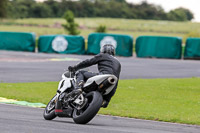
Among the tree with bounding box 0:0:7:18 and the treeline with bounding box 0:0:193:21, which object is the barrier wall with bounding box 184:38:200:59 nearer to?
the tree with bounding box 0:0:7:18

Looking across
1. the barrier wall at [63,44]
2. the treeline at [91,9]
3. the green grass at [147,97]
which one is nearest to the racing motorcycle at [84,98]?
the green grass at [147,97]

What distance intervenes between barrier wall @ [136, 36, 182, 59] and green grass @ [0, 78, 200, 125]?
15863 mm

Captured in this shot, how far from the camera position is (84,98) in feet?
32.0

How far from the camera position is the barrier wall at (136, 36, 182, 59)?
3728cm

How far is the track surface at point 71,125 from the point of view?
8.79 m

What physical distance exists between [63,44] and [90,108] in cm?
2967

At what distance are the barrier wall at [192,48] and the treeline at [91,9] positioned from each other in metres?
92.4

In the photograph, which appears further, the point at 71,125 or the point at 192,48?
the point at 192,48

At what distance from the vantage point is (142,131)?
30.3 feet

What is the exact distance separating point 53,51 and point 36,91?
22.3 metres

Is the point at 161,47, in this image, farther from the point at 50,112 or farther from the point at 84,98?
the point at 84,98

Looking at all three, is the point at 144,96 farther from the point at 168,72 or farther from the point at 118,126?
the point at 168,72

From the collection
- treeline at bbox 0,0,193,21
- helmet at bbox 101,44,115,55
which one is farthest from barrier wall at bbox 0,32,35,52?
treeline at bbox 0,0,193,21

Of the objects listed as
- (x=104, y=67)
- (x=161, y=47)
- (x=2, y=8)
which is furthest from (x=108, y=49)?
(x=2, y=8)
